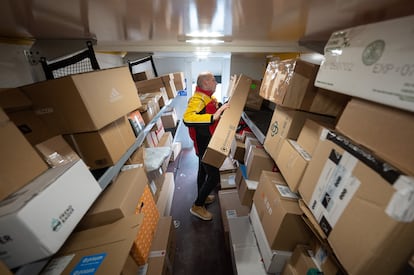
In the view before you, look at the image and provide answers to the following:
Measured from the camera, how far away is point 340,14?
1.91ft

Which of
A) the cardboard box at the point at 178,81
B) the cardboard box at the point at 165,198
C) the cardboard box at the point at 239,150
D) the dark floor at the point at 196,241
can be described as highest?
the cardboard box at the point at 178,81

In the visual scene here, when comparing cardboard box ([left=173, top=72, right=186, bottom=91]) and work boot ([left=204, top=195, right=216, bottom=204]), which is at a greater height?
cardboard box ([left=173, top=72, right=186, bottom=91])

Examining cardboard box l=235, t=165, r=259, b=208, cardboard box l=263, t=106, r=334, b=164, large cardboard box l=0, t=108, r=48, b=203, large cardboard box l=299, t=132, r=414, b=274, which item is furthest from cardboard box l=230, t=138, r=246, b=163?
large cardboard box l=0, t=108, r=48, b=203

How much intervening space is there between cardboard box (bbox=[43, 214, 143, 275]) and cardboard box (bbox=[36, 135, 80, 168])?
0.32m

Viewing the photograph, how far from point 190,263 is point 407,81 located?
5.98 ft

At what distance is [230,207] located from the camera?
5.68 feet

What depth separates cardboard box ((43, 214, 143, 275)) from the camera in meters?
0.54

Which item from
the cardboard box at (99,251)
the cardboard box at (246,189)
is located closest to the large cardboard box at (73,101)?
the cardboard box at (99,251)

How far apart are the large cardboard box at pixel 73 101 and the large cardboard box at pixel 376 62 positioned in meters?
0.97

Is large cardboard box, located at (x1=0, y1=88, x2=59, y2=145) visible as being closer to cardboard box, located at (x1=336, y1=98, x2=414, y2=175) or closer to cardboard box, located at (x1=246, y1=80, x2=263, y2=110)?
cardboard box, located at (x1=336, y1=98, x2=414, y2=175)

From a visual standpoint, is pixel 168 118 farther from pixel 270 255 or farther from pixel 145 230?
pixel 270 255

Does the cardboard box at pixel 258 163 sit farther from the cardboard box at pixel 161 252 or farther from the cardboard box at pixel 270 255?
the cardboard box at pixel 161 252

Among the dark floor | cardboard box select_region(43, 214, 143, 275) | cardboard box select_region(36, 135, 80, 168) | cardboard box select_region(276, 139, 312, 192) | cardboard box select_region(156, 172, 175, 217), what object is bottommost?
the dark floor

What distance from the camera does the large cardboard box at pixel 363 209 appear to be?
375 millimetres
